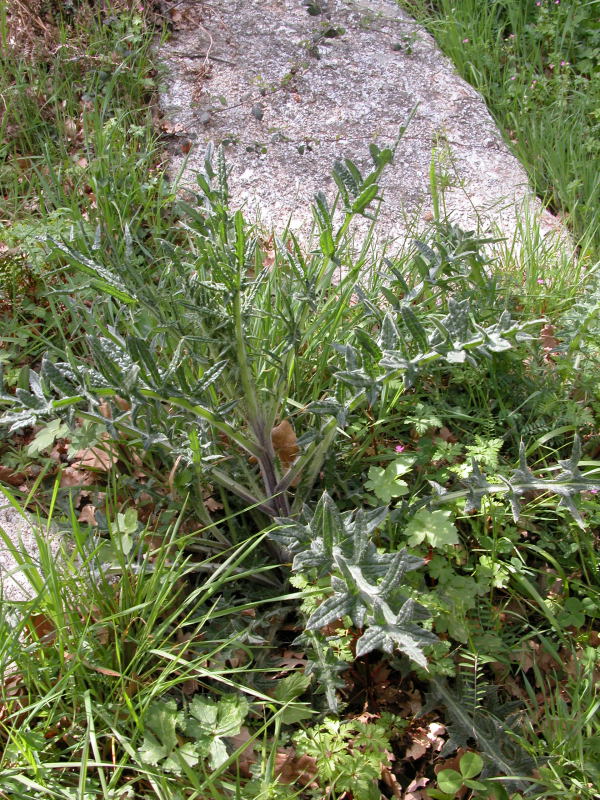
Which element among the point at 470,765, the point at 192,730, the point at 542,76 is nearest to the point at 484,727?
the point at 470,765

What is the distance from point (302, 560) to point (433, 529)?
427 mm

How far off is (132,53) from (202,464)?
2.55 m

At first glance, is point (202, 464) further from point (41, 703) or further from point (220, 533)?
point (41, 703)

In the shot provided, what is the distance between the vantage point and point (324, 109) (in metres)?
3.44

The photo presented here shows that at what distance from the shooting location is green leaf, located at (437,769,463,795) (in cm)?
160

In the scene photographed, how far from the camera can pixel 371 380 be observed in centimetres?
162

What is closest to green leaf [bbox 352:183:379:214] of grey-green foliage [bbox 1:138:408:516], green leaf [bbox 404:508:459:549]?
grey-green foliage [bbox 1:138:408:516]

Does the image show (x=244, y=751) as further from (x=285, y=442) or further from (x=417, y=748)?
(x=285, y=442)

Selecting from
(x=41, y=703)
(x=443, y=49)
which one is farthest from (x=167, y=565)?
(x=443, y=49)

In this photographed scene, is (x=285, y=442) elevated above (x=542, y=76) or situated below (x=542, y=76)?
below

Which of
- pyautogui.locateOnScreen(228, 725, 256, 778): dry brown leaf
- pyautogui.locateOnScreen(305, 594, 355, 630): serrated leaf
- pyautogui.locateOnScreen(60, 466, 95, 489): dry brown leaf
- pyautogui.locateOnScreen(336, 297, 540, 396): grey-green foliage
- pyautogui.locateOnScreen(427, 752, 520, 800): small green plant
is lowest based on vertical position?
pyautogui.locateOnScreen(228, 725, 256, 778): dry brown leaf

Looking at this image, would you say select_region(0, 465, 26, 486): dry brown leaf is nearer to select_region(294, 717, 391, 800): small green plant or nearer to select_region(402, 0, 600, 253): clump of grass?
select_region(294, 717, 391, 800): small green plant

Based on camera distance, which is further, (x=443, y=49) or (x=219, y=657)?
(x=443, y=49)

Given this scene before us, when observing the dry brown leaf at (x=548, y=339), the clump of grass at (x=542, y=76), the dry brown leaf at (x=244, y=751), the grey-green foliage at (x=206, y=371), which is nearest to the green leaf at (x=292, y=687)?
the dry brown leaf at (x=244, y=751)
